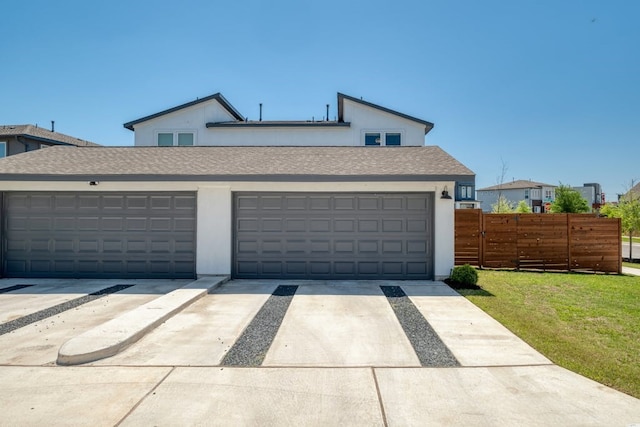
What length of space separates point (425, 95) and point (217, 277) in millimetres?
13788

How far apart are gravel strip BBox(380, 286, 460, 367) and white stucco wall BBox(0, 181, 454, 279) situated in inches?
109

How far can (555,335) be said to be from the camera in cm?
514

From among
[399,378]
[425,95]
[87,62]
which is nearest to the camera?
[399,378]

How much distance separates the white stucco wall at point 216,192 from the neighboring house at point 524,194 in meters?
50.0

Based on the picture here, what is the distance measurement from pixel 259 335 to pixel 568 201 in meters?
40.9

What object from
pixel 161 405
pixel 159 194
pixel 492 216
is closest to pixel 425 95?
pixel 492 216

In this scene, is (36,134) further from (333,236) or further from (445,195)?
(445,195)

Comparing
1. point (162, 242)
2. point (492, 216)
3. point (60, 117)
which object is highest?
point (60, 117)

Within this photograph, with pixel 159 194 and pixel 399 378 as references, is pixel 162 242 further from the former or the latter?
pixel 399 378

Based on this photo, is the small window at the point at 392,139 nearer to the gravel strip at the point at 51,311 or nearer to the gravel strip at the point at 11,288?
the gravel strip at the point at 51,311

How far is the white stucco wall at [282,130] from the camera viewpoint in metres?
17.8

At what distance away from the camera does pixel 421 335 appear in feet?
17.0

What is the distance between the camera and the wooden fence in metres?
11.2

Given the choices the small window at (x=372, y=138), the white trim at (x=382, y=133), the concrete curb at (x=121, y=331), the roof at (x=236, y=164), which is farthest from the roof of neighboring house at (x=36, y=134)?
the concrete curb at (x=121, y=331)
